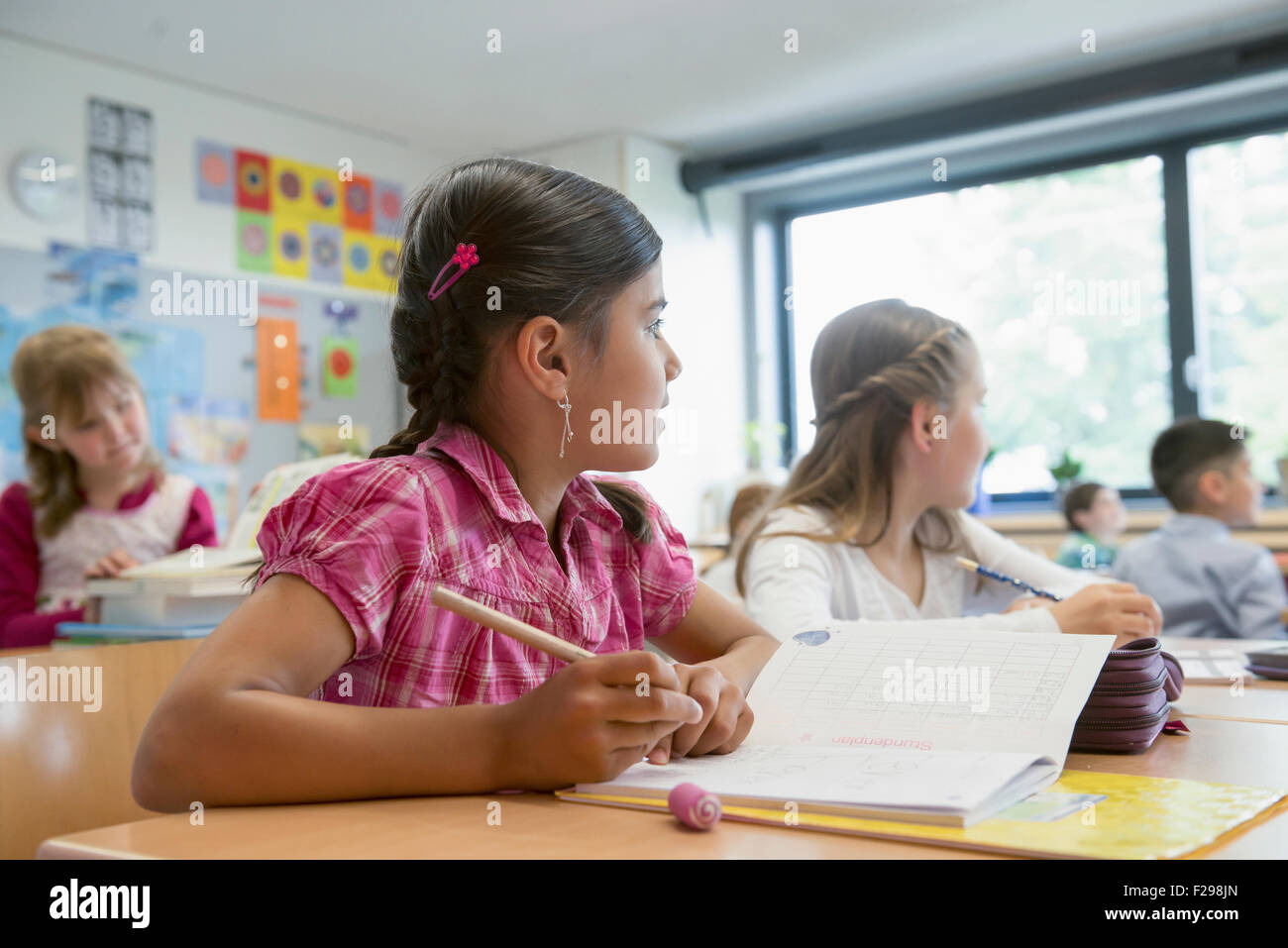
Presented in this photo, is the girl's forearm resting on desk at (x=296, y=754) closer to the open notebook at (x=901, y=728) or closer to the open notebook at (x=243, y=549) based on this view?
the open notebook at (x=901, y=728)

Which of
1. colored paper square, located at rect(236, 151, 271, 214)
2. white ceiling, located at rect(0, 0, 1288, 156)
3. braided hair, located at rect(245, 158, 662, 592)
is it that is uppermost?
white ceiling, located at rect(0, 0, 1288, 156)

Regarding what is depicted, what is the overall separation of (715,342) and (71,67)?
2.69 m

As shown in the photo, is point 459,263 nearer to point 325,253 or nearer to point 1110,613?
point 1110,613

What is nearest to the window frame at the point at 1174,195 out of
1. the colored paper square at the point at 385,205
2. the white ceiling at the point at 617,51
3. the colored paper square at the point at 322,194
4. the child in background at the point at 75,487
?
the white ceiling at the point at 617,51

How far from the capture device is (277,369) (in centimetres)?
434

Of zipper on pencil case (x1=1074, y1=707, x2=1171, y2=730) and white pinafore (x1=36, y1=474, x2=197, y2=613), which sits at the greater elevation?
white pinafore (x1=36, y1=474, x2=197, y2=613)

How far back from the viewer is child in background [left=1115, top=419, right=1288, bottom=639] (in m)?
2.52

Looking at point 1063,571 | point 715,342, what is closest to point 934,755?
point 1063,571

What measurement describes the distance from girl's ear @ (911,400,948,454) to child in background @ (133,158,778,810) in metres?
0.60

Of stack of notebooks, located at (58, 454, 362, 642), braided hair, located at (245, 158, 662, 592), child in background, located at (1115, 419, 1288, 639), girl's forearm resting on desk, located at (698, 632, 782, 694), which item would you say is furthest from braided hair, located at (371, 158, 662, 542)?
child in background, located at (1115, 419, 1288, 639)

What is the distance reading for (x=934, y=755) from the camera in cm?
79

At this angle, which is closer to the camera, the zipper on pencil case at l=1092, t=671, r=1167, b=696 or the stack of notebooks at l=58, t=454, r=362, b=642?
the zipper on pencil case at l=1092, t=671, r=1167, b=696

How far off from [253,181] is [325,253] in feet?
1.27

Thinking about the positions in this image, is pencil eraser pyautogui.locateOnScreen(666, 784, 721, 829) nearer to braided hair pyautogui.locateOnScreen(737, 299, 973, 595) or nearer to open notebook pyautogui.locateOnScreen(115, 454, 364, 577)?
open notebook pyautogui.locateOnScreen(115, 454, 364, 577)
